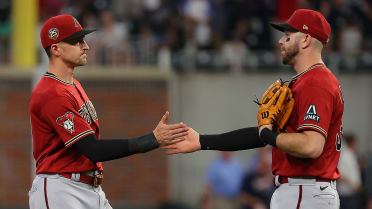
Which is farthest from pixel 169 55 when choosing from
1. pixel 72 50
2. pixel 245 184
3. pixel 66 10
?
pixel 72 50

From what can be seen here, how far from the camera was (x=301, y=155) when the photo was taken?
5660 millimetres

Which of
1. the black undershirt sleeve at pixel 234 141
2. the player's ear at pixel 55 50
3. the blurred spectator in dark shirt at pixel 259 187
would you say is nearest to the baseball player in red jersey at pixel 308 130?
the black undershirt sleeve at pixel 234 141

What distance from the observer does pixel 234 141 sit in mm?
6492

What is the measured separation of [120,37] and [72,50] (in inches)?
295

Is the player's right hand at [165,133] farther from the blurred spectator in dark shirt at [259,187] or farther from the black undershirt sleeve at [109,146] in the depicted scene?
the blurred spectator in dark shirt at [259,187]

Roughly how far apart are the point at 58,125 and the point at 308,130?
1.70 metres

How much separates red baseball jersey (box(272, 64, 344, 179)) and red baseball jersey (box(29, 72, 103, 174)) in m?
1.36

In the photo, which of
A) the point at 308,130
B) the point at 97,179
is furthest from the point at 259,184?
the point at 308,130

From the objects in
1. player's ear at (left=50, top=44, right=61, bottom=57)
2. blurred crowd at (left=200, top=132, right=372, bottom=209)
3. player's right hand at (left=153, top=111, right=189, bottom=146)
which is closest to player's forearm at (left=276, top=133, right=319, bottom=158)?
player's right hand at (left=153, top=111, right=189, bottom=146)

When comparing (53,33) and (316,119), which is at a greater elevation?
(53,33)

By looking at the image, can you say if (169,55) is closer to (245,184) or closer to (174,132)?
(245,184)

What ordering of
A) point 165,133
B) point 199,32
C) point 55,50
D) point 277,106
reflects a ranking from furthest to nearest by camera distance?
point 199,32 → point 55,50 → point 165,133 → point 277,106

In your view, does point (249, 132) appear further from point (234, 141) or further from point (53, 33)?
point (53, 33)

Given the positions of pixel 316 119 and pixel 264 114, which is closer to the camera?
pixel 316 119
